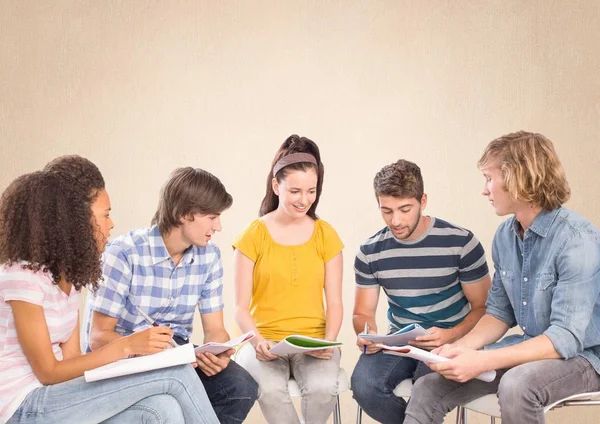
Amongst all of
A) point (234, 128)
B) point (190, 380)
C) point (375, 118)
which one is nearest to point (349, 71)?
point (375, 118)

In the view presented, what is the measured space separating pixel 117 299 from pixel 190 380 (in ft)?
1.76

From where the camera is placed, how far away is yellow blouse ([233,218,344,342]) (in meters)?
2.80

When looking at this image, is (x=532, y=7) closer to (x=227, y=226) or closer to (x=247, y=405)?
(x=227, y=226)

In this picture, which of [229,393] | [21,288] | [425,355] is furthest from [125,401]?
[425,355]

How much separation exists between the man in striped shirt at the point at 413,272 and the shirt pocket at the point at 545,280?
47 cm

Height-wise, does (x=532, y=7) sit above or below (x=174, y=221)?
above

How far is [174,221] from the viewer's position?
253 centimetres

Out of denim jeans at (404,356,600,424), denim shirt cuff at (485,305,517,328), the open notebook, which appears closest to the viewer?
the open notebook

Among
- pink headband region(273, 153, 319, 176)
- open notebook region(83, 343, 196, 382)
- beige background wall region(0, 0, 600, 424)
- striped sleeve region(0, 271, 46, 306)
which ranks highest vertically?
beige background wall region(0, 0, 600, 424)

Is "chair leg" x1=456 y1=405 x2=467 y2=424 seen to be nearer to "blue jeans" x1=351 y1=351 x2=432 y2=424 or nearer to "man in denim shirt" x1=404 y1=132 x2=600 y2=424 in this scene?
"blue jeans" x1=351 y1=351 x2=432 y2=424

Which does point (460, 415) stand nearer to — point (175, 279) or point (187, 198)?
point (175, 279)

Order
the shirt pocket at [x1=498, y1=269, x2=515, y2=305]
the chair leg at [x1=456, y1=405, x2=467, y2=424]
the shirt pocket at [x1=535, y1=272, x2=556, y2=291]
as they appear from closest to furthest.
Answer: the shirt pocket at [x1=535, y1=272, x2=556, y2=291] → the shirt pocket at [x1=498, y1=269, x2=515, y2=305] → the chair leg at [x1=456, y1=405, x2=467, y2=424]

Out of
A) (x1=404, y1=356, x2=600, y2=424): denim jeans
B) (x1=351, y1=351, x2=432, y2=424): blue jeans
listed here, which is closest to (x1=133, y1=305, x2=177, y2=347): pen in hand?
(x1=351, y1=351, x2=432, y2=424): blue jeans

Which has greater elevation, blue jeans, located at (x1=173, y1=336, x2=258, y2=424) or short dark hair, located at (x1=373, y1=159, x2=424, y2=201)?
short dark hair, located at (x1=373, y1=159, x2=424, y2=201)
